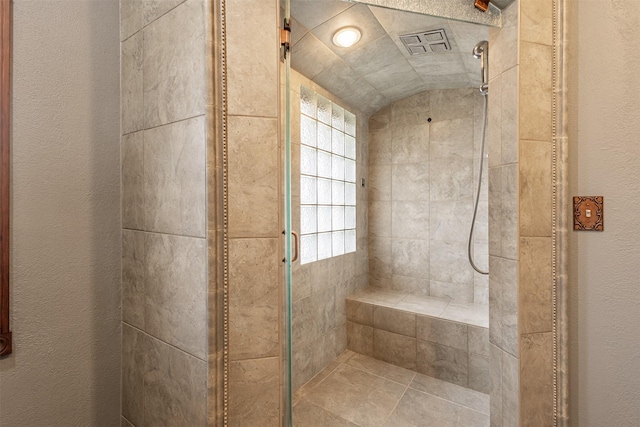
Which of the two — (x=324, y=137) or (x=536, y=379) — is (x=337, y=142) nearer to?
(x=324, y=137)

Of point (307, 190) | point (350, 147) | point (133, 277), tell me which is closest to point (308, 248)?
point (307, 190)

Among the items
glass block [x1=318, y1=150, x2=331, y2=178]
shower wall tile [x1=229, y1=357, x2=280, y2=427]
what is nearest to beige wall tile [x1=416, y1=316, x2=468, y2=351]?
glass block [x1=318, y1=150, x2=331, y2=178]

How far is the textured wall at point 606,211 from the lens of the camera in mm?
886

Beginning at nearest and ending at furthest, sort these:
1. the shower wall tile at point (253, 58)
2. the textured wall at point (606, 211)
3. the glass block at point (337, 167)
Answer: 1. the shower wall tile at point (253, 58)
2. the textured wall at point (606, 211)
3. the glass block at point (337, 167)

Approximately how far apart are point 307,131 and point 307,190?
42 centimetres

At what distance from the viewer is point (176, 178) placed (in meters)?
0.85

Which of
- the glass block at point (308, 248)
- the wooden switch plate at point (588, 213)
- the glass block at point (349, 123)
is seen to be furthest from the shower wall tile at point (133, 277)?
the glass block at point (349, 123)

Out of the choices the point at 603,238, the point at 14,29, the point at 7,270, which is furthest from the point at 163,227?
the point at 603,238

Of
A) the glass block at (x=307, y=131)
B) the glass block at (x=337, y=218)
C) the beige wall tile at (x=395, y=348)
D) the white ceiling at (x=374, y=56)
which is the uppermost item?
the white ceiling at (x=374, y=56)

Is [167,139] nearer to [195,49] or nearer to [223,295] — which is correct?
[195,49]

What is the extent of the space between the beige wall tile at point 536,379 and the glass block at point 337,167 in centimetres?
167

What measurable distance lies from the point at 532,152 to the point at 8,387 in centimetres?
179

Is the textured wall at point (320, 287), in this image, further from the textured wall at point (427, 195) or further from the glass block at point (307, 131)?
the textured wall at point (427, 195)

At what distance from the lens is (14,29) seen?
2.80 ft
